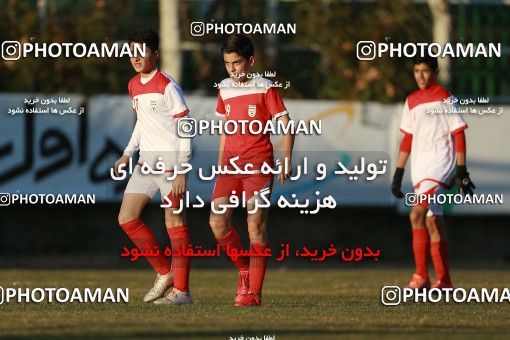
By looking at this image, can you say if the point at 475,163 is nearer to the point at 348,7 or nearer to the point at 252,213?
the point at 348,7

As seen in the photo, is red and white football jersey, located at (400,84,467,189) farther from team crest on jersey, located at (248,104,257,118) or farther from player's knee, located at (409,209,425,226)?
team crest on jersey, located at (248,104,257,118)

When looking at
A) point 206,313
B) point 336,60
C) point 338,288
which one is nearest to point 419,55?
point 338,288

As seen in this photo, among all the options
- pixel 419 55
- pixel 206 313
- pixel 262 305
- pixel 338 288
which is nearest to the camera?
pixel 206 313

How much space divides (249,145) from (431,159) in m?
3.06

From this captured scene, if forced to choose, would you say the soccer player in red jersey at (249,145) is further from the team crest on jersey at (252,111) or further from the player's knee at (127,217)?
the player's knee at (127,217)

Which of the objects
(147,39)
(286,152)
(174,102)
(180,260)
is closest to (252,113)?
(286,152)

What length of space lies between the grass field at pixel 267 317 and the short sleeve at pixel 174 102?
1.63 meters

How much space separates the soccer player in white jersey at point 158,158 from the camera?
13539mm

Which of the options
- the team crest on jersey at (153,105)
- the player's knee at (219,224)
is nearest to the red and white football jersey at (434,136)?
the player's knee at (219,224)

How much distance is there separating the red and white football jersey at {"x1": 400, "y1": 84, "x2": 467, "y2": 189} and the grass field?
4.35 feet

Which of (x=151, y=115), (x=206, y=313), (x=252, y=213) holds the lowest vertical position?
(x=206, y=313)

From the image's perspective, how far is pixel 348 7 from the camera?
91.7 feet

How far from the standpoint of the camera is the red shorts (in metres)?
13.2

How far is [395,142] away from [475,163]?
135cm
